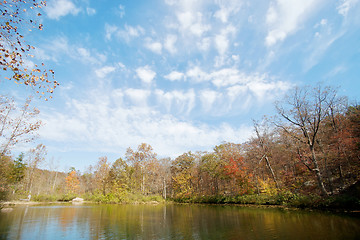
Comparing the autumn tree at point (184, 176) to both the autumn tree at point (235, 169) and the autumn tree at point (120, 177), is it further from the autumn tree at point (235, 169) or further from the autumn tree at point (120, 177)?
the autumn tree at point (120, 177)

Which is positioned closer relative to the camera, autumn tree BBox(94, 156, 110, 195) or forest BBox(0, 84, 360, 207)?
forest BBox(0, 84, 360, 207)

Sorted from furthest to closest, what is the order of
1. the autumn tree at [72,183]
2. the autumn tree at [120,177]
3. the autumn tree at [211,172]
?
the autumn tree at [72,183]
the autumn tree at [120,177]
the autumn tree at [211,172]

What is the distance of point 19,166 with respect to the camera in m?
33.2

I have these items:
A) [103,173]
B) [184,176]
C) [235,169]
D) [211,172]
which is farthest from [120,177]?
[235,169]

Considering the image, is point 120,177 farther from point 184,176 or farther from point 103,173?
point 184,176

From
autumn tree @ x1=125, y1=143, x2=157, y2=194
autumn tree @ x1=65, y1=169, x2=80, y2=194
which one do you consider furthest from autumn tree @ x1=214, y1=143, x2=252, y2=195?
autumn tree @ x1=65, y1=169, x2=80, y2=194

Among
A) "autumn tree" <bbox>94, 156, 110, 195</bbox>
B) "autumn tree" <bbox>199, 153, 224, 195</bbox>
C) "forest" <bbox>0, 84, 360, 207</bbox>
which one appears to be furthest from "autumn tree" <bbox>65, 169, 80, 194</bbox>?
"autumn tree" <bbox>199, 153, 224, 195</bbox>

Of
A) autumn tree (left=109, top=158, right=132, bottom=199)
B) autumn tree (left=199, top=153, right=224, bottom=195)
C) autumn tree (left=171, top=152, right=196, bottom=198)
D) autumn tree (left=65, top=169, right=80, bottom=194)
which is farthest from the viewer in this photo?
autumn tree (left=65, top=169, right=80, bottom=194)

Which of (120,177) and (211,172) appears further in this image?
(120,177)

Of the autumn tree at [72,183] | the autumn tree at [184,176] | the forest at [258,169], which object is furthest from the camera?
the autumn tree at [72,183]

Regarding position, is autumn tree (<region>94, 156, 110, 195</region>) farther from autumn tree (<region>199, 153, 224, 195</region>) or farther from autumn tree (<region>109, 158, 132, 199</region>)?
autumn tree (<region>199, 153, 224, 195</region>)

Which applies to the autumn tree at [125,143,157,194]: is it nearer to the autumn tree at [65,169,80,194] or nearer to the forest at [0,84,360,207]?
the forest at [0,84,360,207]

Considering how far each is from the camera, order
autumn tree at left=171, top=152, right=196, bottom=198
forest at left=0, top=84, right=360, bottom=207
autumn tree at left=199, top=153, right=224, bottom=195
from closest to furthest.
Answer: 1. forest at left=0, top=84, right=360, bottom=207
2. autumn tree at left=199, top=153, right=224, bottom=195
3. autumn tree at left=171, top=152, right=196, bottom=198

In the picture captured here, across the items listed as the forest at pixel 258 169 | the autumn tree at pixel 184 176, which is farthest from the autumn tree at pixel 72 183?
the autumn tree at pixel 184 176
